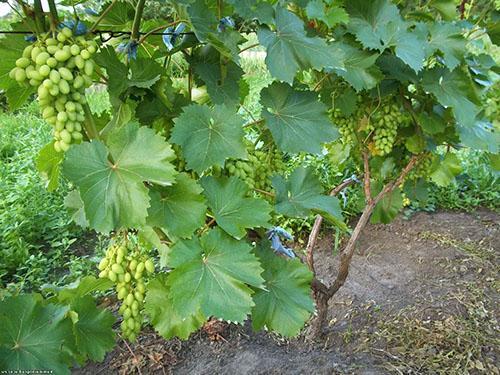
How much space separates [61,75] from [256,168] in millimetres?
618

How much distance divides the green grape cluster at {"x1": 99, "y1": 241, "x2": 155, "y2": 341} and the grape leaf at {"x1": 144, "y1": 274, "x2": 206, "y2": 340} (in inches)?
1.9

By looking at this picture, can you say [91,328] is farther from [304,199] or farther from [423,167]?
[423,167]

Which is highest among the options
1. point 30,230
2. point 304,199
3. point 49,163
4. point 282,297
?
point 49,163

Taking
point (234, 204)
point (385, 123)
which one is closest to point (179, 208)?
point (234, 204)

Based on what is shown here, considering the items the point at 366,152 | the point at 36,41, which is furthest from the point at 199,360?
the point at 36,41

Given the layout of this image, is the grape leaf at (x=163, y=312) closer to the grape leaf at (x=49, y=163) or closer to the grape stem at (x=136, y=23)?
the grape leaf at (x=49, y=163)

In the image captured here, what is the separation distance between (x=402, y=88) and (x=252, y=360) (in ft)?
4.03

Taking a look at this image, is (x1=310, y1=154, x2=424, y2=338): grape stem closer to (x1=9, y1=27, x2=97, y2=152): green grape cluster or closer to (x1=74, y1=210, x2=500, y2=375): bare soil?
(x1=74, y1=210, x2=500, y2=375): bare soil

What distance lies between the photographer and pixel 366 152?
193 centimetres

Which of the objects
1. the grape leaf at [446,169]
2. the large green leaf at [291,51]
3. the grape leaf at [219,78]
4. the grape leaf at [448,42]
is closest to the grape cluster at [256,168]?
the grape leaf at [219,78]

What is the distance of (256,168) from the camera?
54.7 inches

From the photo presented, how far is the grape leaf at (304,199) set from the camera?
1.35 metres

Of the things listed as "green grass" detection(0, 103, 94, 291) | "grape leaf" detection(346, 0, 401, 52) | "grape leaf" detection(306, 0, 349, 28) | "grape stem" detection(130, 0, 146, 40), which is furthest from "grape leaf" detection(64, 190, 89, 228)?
"green grass" detection(0, 103, 94, 291)

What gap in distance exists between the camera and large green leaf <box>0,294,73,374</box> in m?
1.06
